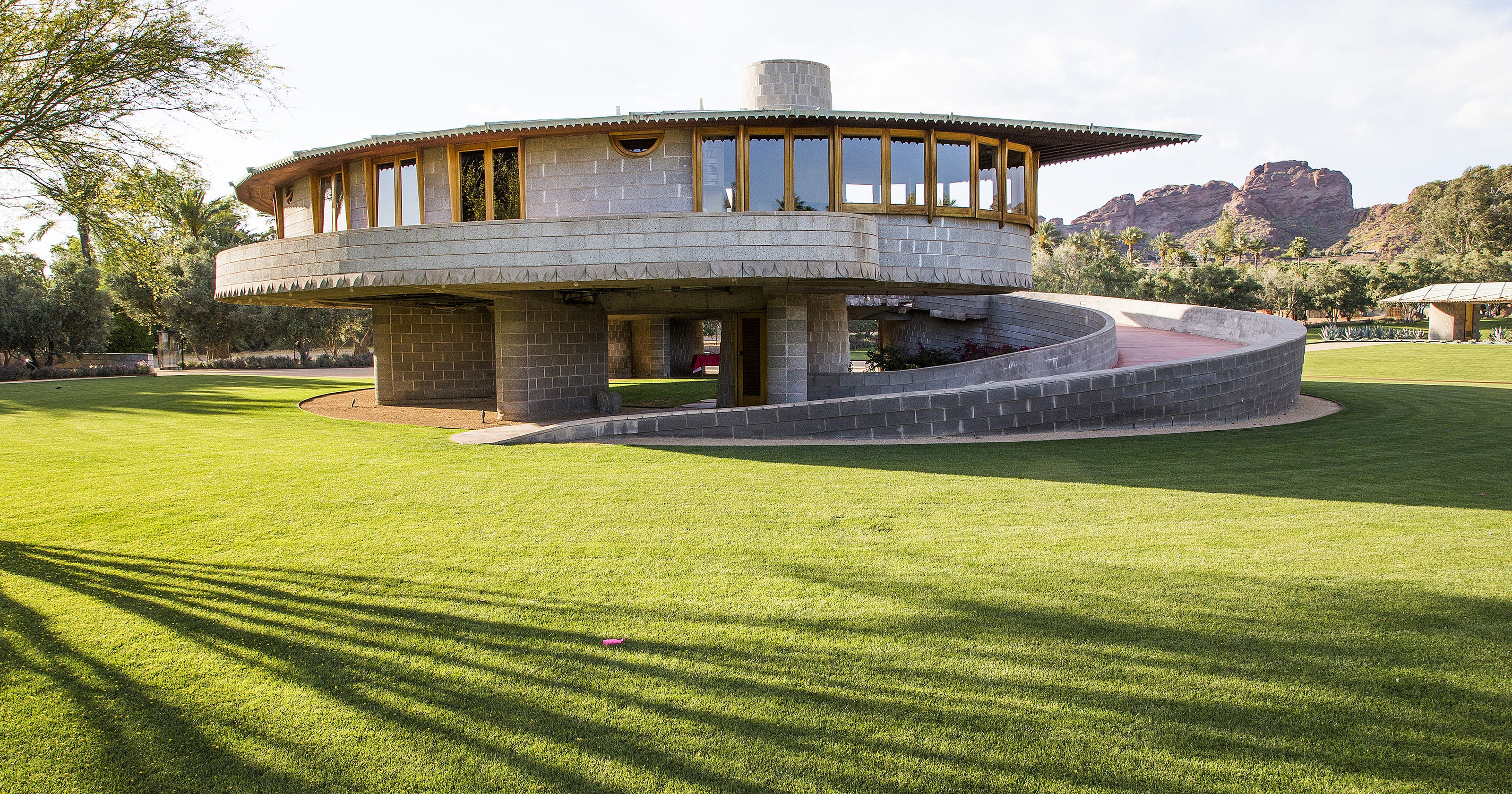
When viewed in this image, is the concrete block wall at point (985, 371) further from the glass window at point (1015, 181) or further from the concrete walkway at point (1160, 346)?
the glass window at point (1015, 181)

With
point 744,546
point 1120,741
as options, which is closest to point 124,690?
point 744,546

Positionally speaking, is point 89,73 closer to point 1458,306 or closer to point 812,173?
point 812,173

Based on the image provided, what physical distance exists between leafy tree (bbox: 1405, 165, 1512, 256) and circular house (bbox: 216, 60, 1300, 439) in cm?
9313

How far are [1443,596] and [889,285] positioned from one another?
14.2 metres

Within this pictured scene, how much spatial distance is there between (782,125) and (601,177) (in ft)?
13.2

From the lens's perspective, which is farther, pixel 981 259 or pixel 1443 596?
pixel 981 259

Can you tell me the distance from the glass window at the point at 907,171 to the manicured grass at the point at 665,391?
21.0 ft

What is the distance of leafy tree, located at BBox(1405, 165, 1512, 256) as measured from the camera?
8656 cm

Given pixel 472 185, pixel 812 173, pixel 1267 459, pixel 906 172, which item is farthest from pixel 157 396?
pixel 1267 459

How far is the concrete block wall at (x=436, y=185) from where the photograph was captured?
1886 centimetres

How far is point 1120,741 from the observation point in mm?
3625

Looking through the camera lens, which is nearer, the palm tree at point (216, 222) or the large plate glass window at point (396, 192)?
the large plate glass window at point (396, 192)

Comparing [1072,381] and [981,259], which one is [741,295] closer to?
[981,259]

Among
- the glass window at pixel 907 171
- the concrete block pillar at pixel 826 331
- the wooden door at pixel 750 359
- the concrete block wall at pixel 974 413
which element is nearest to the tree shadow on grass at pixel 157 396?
the wooden door at pixel 750 359
